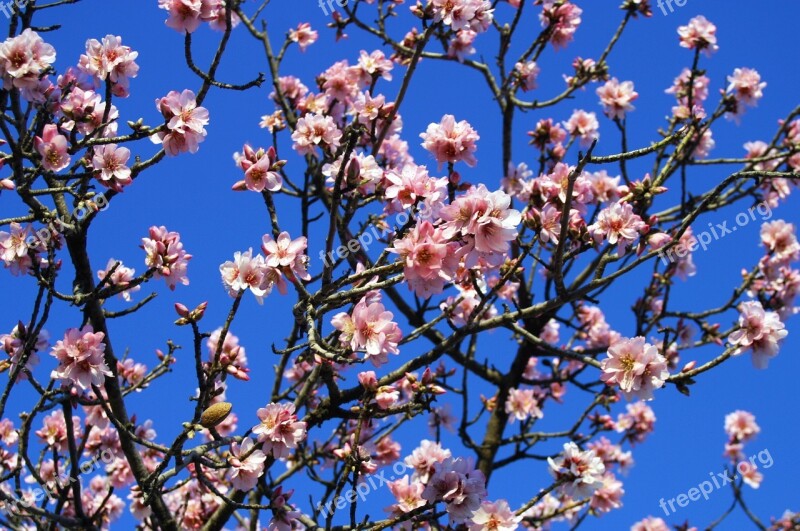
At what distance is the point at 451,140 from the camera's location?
12.3 feet

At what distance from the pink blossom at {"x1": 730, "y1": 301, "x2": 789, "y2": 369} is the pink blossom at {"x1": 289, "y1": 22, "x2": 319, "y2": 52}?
171 inches

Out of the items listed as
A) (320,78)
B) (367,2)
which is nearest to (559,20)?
(367,2)

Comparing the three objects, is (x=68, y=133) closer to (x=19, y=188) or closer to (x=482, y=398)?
(x=19, y=188)

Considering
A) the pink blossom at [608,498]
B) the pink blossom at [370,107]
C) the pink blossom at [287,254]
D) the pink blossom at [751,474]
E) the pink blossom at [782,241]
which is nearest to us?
the pink blossom at [287,254]

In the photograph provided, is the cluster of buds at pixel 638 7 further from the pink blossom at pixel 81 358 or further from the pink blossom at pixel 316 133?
the pink blossom at pixel 81 358

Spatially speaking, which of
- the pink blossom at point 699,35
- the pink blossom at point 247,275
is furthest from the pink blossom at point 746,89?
the pink blossom at point 247,275

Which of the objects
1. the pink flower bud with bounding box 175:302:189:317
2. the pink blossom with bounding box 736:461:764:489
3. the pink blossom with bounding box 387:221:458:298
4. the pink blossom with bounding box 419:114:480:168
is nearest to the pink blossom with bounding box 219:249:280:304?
the pink flower bud with bounding box 175:302:189:317

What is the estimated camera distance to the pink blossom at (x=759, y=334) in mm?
3441

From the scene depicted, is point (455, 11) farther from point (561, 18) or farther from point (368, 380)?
point (561, 18)

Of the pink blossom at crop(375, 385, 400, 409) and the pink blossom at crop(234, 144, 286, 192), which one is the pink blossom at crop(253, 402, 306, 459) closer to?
the pink blossom at crop(375, 385, 400, 409)

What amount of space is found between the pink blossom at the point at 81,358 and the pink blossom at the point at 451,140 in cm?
184

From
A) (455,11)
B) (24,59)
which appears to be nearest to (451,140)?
(455,11)

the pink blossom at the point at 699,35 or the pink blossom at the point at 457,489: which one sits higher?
the pink blossom at the point at 699,35

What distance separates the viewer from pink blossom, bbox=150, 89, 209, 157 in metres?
3.41
